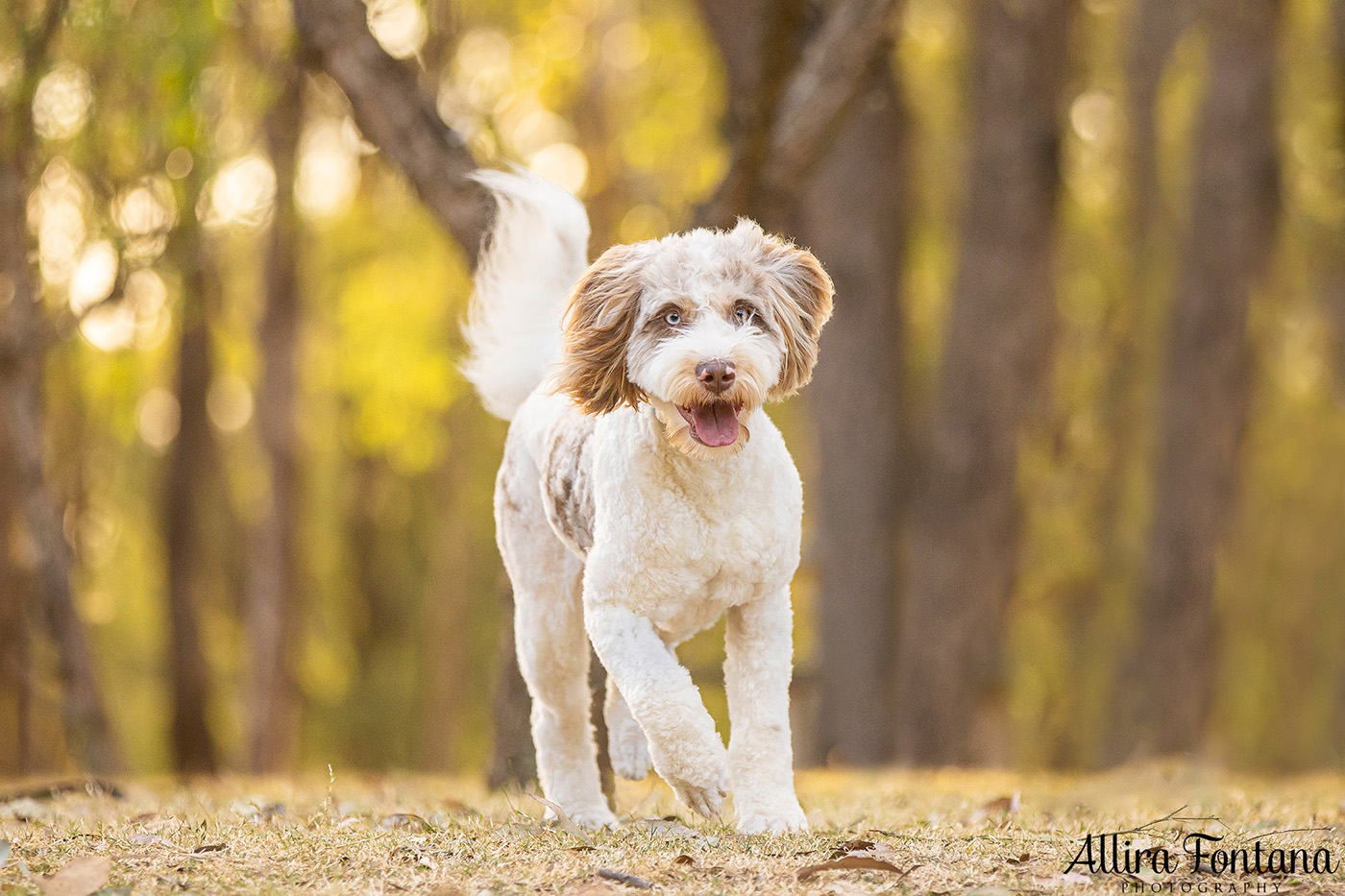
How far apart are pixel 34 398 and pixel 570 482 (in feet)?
18.7

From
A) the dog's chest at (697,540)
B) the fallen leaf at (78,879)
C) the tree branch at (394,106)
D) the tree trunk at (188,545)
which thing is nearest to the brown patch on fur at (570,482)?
the dog's chest at (697,540)

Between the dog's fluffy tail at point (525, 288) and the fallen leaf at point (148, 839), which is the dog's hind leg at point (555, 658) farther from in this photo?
the fallen leaf at point (148, 839)

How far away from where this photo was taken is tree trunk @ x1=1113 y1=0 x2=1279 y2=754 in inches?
447

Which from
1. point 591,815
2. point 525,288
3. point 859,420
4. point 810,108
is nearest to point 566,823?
point 591,815

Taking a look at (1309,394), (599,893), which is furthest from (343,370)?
(599,893)

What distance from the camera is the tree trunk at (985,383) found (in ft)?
33.4

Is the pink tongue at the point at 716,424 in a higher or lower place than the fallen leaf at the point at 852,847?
higher

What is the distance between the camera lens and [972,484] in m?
10.3

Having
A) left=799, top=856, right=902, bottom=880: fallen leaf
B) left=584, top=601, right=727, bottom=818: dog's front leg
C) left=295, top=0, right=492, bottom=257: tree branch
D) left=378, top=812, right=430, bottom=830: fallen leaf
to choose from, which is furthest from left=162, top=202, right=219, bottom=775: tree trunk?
left=799, top=856, right=902, bottom=880: fallen leaf

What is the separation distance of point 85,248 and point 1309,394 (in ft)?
44.8

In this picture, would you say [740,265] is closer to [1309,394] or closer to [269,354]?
[269,354]

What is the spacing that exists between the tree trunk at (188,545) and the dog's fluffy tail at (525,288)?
8992mm

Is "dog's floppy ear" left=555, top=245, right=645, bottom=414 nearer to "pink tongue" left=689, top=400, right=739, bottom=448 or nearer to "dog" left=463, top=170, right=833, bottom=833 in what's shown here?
"dog" left=463, top=170, right=833, bottom=833

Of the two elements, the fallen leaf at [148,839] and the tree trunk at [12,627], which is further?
the tree trunk at [12,627]
